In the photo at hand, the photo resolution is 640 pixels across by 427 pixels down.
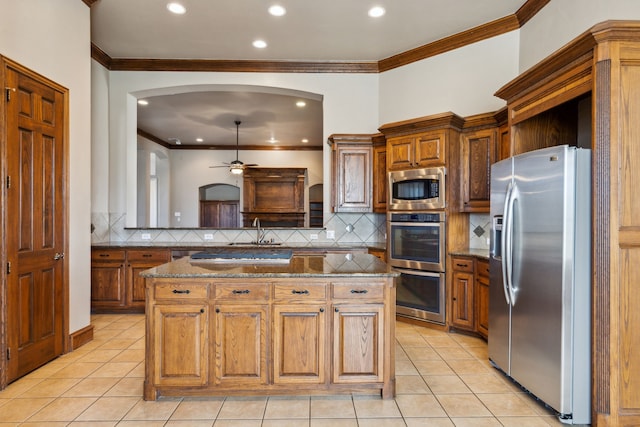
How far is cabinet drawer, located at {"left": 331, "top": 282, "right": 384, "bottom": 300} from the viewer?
2535mm

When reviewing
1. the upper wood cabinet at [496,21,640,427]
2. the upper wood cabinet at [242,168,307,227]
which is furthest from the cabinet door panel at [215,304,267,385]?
the upper wood cabinet at [242,168,307,227]

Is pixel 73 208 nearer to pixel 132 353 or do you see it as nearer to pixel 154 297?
pixel 132 353

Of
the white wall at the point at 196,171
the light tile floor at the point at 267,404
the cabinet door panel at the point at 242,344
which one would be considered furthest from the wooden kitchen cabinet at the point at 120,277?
the white wall at the point at 196,171

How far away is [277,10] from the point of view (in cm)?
397

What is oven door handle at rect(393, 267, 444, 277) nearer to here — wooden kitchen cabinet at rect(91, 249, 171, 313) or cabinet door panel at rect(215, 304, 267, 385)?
cabinet door panel at rect(215, 304, 267, 385)

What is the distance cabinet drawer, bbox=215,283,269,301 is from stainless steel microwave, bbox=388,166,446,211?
94.4 inches

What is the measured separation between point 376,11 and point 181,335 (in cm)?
356

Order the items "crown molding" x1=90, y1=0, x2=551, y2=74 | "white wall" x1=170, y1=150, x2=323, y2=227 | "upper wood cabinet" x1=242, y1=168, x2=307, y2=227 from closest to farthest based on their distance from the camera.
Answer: "crown molding" x1=90, y1=0, x2=551, y2=74, "upper wood cabinet" x1=242, y1=168, x2=307, y2=227, "white wall" x1=170, y1=150, x2=323, y2=227

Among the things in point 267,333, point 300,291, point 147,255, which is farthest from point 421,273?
point 147,255

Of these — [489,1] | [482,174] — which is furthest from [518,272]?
[489,1]

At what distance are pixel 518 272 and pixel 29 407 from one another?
11.0 ft

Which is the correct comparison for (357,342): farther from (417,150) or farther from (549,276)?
(417,150)

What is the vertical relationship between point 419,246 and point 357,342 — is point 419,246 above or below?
above

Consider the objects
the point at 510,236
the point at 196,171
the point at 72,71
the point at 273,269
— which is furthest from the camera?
the point at 196,171
